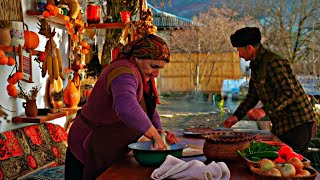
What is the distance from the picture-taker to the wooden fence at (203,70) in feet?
63.0

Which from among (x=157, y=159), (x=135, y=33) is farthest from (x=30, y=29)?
(x=157, y=159)

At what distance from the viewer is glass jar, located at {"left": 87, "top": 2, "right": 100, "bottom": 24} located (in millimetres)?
4973

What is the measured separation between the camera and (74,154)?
2.46 metres

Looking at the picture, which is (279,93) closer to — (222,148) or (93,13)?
(222,148)

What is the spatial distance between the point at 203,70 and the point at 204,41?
115 centimetres

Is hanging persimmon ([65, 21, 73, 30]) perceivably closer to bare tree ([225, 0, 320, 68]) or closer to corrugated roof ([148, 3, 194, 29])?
bare tree ([225, 0, 320, 68])

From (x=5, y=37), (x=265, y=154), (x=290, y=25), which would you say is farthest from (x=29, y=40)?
(x=290, y=25)

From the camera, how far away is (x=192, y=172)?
5.57 feet

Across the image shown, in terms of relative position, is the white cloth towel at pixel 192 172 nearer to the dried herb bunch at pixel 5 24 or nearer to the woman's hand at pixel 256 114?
the woman's hand at pixel 256 114

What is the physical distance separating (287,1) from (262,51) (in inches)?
451

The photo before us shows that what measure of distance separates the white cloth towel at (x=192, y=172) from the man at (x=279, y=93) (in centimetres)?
152

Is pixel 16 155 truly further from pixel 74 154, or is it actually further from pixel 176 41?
pixel 176 41

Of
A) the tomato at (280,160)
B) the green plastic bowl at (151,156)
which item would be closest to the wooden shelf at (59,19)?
the green plastic bowl at (151,156)

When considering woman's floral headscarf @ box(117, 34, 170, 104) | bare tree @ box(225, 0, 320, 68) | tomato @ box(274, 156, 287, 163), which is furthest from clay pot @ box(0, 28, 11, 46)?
bare tree @ box(225, 0, 320, 68)
